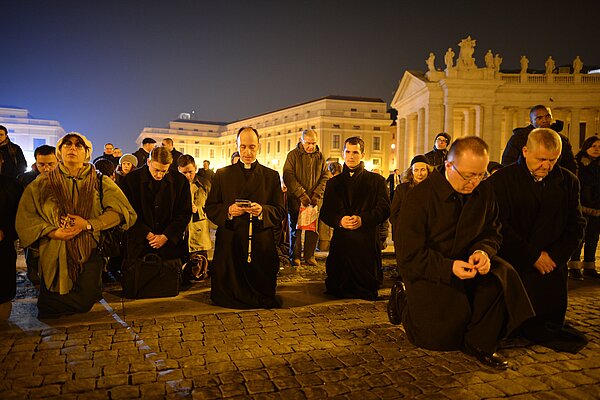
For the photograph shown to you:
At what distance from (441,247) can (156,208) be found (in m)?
3.90

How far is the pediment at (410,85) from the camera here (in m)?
49.3

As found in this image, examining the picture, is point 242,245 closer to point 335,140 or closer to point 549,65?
point 549,65

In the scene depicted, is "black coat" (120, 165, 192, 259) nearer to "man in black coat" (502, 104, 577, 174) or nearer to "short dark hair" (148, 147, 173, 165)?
"short dark hair" (148, 147, 173, 165)

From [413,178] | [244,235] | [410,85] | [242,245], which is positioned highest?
[410,85]

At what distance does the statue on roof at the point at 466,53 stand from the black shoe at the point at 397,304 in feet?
150

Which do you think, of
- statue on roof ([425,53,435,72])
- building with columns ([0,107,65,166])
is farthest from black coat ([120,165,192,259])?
building with columns ([0,107,65,166])

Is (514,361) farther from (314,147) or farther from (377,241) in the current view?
(314,147)

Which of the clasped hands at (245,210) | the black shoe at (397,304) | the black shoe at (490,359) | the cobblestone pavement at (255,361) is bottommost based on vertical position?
the cobblestone pavement at (255,361)

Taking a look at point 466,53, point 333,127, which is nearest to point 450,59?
point 466,53

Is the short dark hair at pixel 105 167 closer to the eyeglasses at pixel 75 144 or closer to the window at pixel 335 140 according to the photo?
the eyeglasses at pixel 75 144

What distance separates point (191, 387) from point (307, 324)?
6.29ft

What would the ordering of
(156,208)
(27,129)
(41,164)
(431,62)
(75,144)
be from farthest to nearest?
(27,129)
(431,62)
(41,164)
(156,208)
(75,144)

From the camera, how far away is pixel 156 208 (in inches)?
260

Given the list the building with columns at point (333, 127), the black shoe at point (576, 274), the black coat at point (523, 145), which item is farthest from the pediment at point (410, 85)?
the black coat at point (523, 145)
